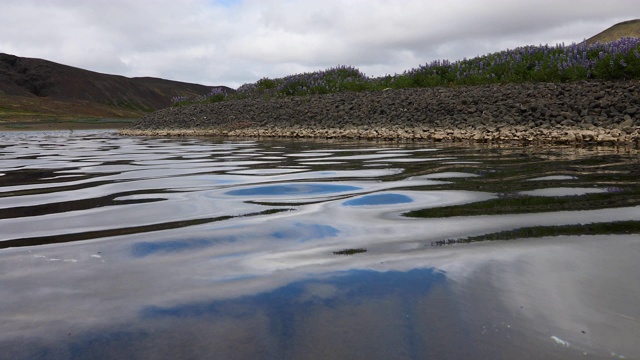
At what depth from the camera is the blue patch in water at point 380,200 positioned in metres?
3.31

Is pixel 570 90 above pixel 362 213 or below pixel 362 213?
above

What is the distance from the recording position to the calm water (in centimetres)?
128

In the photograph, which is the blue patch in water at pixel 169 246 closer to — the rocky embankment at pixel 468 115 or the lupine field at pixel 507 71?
the rocky embankment at pixel 468 115

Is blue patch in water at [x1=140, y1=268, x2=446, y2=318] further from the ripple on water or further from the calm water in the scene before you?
the ripple on water

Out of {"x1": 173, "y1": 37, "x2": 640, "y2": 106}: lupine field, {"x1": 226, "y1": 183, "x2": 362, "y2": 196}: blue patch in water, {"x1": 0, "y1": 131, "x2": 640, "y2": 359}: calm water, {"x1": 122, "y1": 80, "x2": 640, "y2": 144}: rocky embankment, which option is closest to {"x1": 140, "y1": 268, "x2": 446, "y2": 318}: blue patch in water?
Answer: {"x1": 0, "y1": 131, "x2": 640, "y2": 359}: calm water

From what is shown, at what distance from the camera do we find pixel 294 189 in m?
4.17

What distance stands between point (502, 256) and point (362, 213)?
113 centimetres

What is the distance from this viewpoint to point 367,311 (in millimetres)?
1464

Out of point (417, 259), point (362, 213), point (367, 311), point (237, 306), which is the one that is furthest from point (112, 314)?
point (362, 213)

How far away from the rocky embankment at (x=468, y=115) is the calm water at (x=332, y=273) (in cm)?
531

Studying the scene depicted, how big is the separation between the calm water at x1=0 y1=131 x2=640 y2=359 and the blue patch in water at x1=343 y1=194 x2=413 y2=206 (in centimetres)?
3

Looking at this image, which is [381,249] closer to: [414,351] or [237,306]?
[237,306]

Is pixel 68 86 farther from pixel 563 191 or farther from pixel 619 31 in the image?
pixel 563 191

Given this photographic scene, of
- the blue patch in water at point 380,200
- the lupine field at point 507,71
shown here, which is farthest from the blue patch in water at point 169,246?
the lupine field at point 507,71
